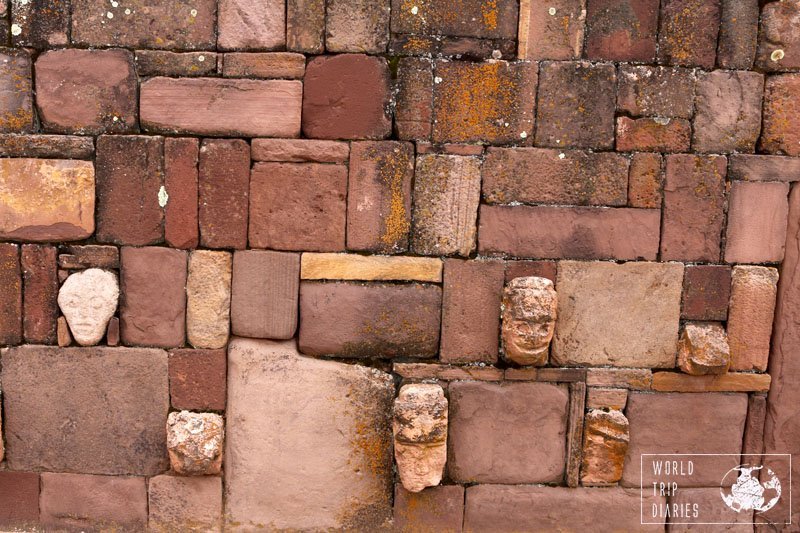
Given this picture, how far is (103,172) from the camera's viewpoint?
11.4 feet

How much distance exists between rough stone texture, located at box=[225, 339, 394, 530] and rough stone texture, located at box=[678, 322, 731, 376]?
5.99ft

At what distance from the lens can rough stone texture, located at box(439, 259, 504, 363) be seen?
357cm

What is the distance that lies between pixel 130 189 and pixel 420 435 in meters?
2.23

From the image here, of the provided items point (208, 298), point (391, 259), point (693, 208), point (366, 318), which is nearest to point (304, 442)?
point (366, 318)

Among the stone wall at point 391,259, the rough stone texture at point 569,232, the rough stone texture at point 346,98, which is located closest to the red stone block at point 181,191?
the stone wall at point 391,259

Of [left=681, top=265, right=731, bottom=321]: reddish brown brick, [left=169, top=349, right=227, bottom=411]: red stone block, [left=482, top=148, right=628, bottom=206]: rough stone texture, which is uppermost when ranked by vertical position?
[left=482, top=148, right=628, bottom=206]: rough stone texture

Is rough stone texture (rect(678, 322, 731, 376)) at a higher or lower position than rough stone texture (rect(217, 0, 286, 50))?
→ lower

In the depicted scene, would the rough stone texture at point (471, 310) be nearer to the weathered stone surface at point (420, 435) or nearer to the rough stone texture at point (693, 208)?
the weathered stone surface at point (420, 435)

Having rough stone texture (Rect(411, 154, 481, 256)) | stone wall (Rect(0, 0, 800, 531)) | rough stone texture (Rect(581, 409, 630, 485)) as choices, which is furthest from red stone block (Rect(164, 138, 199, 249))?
rough stone texture (Rect(581, 409, 630, 485))

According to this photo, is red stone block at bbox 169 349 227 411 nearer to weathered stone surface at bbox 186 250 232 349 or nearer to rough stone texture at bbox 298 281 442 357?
weathered stone surface at bbox 186 250 232 349

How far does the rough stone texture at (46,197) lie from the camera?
11.4 ft

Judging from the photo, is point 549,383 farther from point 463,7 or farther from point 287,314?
point 463,7

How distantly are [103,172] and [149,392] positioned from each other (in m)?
1.35

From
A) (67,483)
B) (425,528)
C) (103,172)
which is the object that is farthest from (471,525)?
(103,172)
